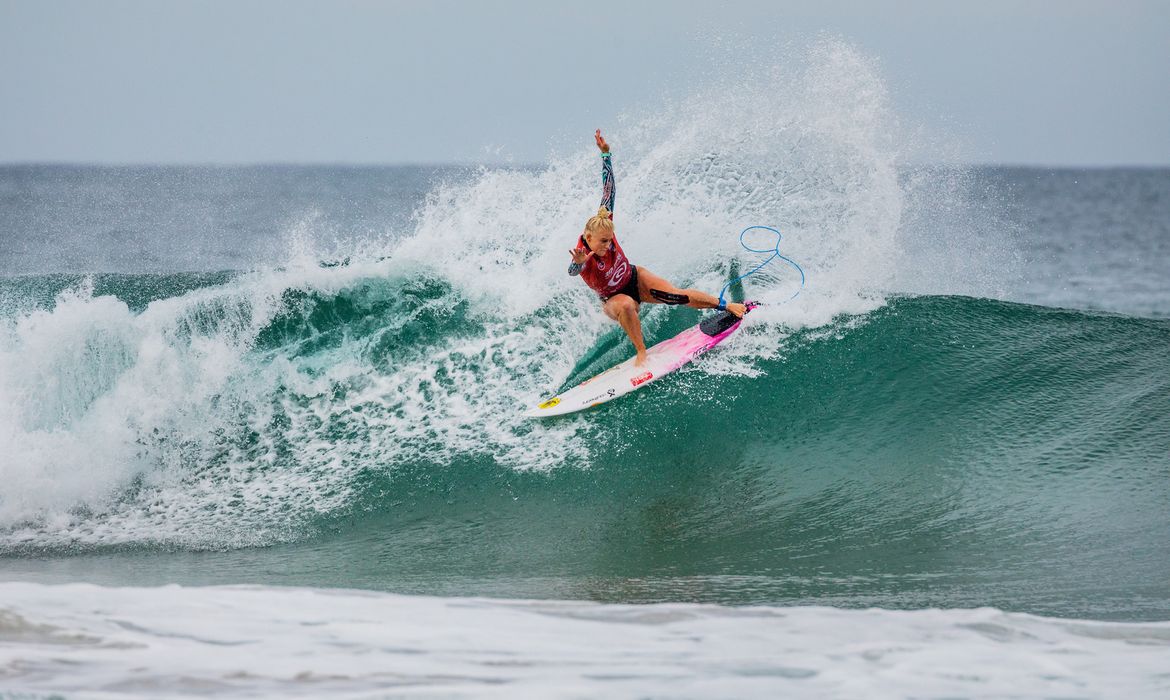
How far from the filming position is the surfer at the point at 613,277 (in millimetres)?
6781

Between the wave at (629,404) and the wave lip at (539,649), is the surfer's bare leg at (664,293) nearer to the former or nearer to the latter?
the wave at (629,404)

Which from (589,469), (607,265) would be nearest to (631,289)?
(607,265)

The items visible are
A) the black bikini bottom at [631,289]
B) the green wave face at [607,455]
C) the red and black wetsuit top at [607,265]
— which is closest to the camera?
the green wave face at [607,455]

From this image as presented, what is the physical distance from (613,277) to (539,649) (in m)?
3.44

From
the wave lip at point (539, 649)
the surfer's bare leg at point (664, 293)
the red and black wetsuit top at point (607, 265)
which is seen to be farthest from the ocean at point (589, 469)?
the red and black wetsuit top at point (607, 265)

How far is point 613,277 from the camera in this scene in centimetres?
706

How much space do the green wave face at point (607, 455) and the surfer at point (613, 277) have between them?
0.53 metres

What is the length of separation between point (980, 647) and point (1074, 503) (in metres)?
2.15

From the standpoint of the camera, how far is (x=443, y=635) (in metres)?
4.34

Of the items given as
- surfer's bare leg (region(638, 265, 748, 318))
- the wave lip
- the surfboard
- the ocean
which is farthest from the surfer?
the wave lip

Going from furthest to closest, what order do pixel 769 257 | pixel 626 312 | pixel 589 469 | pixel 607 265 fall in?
pixel 769 257 < pixel 626 312 < pixel 607 265 < pixel 589 469

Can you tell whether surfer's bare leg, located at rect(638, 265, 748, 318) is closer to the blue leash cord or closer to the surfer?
the surfer

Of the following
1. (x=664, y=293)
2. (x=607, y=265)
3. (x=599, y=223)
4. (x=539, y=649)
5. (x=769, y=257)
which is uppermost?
(x=769, y=257)

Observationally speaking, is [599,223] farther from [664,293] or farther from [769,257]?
[769,257]
